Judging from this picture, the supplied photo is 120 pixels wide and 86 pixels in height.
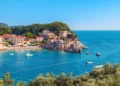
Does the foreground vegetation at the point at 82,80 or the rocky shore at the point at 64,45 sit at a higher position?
the foreground vegetation at the point at 82,80

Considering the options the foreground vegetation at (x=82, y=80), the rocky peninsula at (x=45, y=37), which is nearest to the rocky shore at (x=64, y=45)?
the rocky peninsula at (x=45, y=37)

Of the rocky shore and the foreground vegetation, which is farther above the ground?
the foreground vegetation

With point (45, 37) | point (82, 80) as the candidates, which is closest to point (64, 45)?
point (45, 37)

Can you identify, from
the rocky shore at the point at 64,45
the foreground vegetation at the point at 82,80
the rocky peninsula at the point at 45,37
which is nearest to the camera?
the foreground vegetation at the point at 82,80

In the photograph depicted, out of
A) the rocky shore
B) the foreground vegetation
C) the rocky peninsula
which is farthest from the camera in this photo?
the rocky peninsula

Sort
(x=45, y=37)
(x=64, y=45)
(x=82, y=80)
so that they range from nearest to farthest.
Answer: (x=82, y=80) → (x=64, y=45) → (x=45, y=37)

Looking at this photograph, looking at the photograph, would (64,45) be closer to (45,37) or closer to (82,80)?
(45,37)

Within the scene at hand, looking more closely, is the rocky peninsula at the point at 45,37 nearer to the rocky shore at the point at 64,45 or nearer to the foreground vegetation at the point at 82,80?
the rocky shore at the point at 64,45

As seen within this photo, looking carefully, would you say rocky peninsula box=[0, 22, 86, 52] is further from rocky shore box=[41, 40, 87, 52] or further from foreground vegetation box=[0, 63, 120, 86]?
foreground vegetation box=[0, 63, 120, 86]

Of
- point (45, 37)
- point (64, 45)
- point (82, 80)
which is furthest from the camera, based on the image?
point (45, 37)

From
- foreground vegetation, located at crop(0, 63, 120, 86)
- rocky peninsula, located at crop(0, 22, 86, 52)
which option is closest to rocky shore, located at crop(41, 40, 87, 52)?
rocky peninsula, located at crop(0, 22, 86, 52)

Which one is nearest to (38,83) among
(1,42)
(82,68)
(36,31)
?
(82,68)
